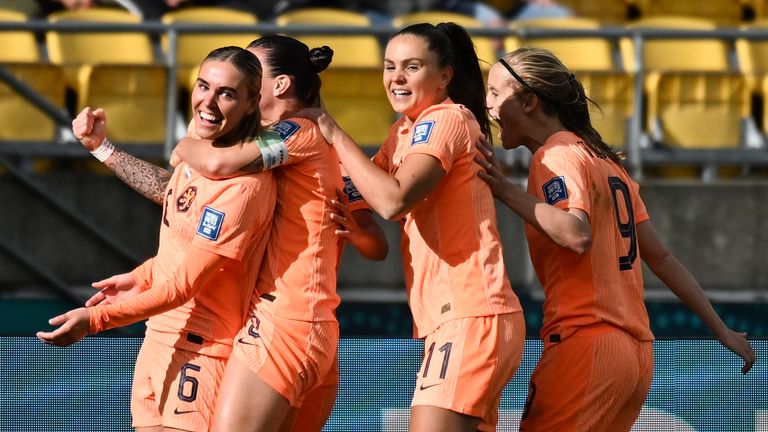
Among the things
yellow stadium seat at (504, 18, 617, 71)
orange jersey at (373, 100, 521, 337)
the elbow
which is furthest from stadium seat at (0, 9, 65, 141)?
the elbow

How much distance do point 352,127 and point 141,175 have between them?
416 centimetres

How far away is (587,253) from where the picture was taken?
3508 mm

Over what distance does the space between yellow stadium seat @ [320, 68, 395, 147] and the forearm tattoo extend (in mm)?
4133

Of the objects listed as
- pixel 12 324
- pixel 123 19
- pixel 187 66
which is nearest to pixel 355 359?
pixel 12 324

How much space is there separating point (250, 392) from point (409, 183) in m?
0.67

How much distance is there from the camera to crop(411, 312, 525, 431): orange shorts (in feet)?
10.7

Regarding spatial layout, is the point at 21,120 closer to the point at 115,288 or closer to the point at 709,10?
the point at 115,288

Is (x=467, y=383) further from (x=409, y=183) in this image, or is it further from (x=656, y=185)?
(x=656, y=185)

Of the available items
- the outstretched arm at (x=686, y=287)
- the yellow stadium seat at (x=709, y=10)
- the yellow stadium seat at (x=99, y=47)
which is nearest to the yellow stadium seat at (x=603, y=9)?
the yellow stadium seat at (x=709, y=10)

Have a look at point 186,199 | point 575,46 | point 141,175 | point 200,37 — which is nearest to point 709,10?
point 575,46

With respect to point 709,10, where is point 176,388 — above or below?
below

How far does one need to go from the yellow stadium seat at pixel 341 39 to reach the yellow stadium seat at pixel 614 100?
1.43 meters

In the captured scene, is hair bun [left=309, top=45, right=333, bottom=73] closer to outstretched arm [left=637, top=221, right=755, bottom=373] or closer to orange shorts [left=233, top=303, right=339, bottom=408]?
orange shorts [left=233, top=303, right=339, bottom=408]

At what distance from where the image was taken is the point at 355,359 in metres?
4.46
